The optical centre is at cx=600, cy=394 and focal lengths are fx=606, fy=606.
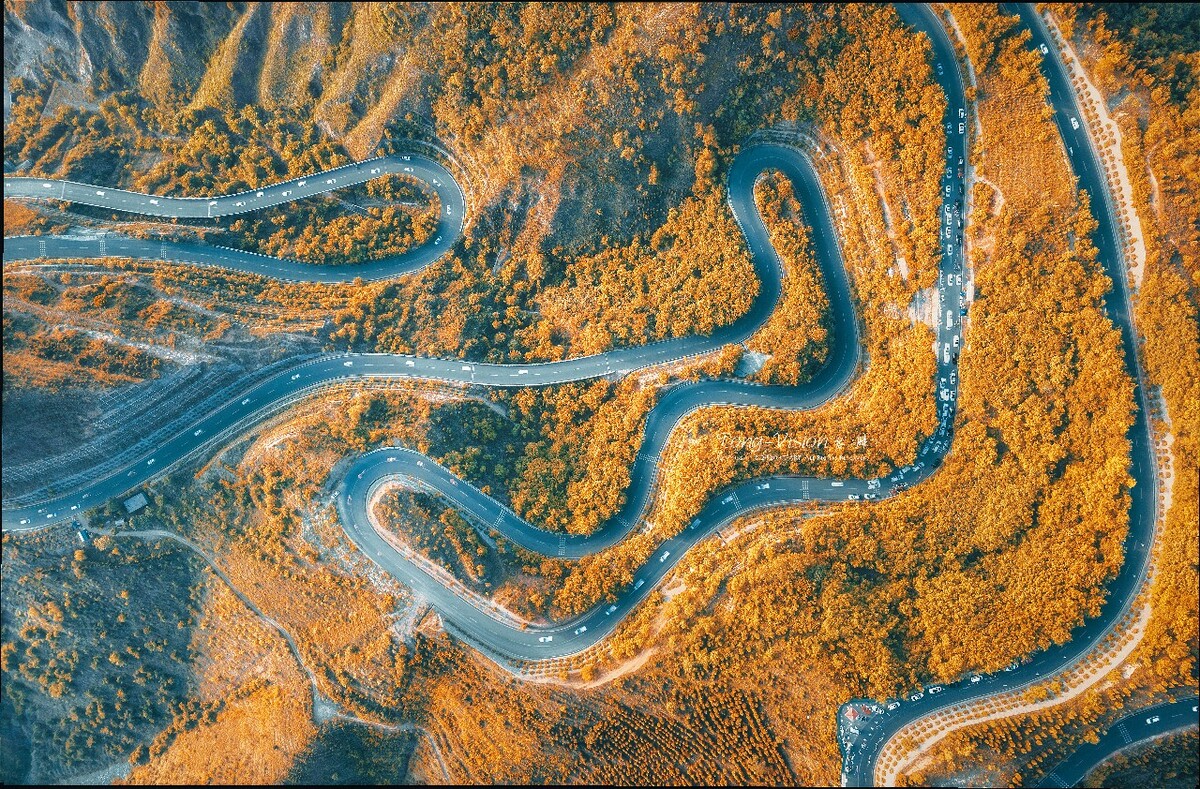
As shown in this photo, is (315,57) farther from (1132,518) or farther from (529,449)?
(1132,518)

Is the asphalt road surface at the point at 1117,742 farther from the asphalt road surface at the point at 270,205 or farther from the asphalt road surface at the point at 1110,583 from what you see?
the asphalt road surface at the point at 270,205

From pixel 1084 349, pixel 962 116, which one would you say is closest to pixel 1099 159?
pixel 962 116

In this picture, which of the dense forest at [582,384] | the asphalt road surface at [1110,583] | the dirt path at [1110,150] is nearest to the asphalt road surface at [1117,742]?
the dense forest at [582,384]

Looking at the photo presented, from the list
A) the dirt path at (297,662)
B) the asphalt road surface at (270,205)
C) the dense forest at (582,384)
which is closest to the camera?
the dense forest at (582,384)

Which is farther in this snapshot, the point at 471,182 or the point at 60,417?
the point at 471,182

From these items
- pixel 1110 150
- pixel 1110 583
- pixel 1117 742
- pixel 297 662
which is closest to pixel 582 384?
pixel 297 662

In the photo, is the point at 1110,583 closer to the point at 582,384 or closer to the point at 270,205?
the point at 582,384
